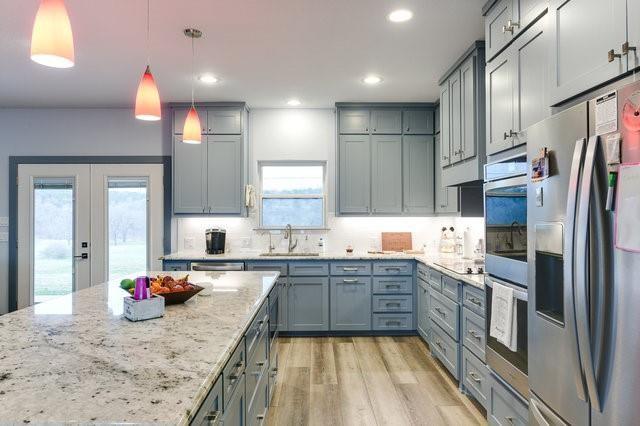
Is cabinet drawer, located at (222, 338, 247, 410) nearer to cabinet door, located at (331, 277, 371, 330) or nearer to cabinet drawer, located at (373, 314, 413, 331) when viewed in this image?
cabinet door, located at (331, 277, 371, 330)

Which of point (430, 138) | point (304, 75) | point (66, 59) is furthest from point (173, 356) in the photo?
point (430, 138)

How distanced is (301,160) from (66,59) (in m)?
3.70

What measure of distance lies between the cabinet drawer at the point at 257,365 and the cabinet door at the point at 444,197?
8.21 ft

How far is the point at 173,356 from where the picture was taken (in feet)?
4.29

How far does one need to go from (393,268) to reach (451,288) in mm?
1284

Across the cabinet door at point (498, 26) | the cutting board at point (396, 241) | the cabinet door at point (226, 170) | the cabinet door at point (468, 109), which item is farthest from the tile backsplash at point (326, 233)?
the cabinet door at point (498, 26)

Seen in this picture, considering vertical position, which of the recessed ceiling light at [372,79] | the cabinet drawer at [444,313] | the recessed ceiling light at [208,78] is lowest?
the cabinet drawer at [444,313]

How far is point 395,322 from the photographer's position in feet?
14.8

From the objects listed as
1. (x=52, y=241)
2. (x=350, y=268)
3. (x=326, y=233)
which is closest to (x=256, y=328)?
(x=350, y=268)

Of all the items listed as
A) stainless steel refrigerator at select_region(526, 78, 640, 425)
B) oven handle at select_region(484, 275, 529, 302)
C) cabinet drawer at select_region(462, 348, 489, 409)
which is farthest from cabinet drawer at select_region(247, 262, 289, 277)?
stainless steel refrigerator at select_region(526, 78, 640, 425)

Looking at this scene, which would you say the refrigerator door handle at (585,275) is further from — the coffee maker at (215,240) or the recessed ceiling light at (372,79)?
the coffee maker at (215,240)

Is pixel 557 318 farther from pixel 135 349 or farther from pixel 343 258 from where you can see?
pixel 343 258

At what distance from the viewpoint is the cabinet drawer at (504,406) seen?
2.00 m

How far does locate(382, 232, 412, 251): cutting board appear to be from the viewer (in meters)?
5.12
